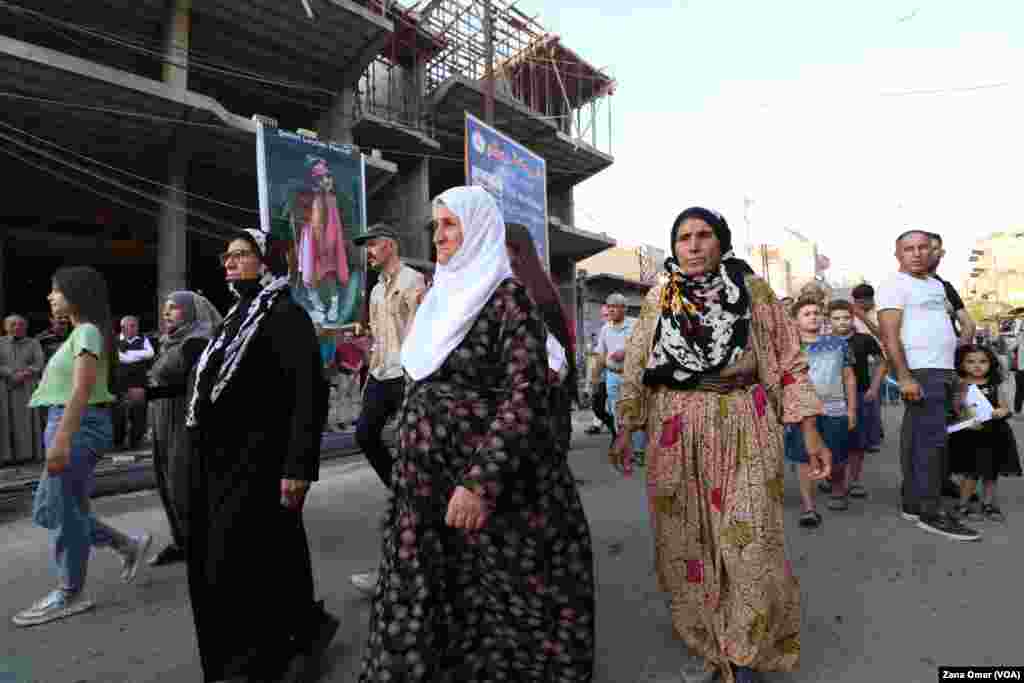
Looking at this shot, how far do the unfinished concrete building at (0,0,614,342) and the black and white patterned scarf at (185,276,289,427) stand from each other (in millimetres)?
8826

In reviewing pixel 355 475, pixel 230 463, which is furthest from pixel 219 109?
pixel 230 463

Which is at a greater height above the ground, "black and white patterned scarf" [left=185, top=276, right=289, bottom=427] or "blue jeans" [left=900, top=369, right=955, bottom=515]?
"black and white patterned scarf" [left=185, top=276, right=289, bottom=427]

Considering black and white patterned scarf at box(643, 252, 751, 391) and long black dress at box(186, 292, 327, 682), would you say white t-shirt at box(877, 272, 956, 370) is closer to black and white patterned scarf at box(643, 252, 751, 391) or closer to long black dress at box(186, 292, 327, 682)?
black and white patterned scarf at box(643, 252, 751, 391)

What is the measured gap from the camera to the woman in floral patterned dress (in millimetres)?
1935

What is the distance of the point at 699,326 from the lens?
6.94ft

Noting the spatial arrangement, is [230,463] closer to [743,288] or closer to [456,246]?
[456,246]

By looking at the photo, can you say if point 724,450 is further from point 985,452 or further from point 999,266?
point 999,266

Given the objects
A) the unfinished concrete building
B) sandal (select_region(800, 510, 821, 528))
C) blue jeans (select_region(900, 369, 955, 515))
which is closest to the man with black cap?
sandal (select_region(800, 510, 821, 528))

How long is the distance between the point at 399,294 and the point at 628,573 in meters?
1.96

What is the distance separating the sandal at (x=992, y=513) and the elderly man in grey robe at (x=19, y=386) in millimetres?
8930

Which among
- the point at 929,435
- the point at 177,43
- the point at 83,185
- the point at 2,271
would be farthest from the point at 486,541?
the point at 2,271

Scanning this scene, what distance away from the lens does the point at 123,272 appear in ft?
48.8

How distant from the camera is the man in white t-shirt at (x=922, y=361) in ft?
11.9

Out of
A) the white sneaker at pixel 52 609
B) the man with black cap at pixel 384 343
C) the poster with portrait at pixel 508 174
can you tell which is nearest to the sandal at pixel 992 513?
the man with black cap at pixel 384 343
